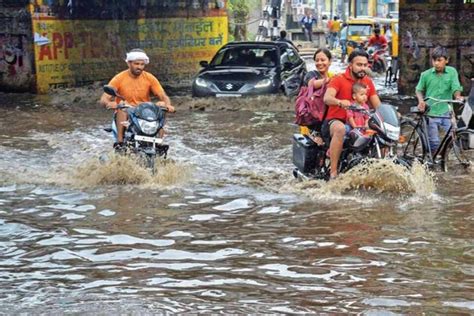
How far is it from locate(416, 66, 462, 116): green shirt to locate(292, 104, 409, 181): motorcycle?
199 cm

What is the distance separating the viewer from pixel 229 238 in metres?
8.43

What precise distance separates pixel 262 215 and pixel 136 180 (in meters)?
2.21

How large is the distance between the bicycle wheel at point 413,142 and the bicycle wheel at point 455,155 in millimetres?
258

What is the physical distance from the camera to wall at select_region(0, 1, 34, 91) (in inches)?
1019

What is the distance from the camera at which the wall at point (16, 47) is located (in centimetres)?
2588

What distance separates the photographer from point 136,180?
11.1 metres

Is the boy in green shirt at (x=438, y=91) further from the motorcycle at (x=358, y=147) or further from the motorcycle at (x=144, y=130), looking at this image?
the motorcycle at (x=144, y=130)

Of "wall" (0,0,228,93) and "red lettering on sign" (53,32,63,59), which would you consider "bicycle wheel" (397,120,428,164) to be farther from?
"red lettering on sign" (53,32,63,59)

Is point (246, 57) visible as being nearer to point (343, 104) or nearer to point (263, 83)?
point (263, 83)

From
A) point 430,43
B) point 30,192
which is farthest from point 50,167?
point 430,43

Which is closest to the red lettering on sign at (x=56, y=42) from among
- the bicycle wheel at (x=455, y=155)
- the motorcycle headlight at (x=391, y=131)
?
the bicycle wheel at (x=455, y=155)

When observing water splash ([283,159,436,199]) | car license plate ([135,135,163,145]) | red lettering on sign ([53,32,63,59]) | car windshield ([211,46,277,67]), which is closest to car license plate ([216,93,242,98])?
car windshield ([211,46,277,67])

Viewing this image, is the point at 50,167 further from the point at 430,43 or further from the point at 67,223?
the point at 430,43

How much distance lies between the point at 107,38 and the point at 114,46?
50cm
